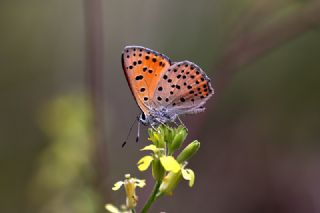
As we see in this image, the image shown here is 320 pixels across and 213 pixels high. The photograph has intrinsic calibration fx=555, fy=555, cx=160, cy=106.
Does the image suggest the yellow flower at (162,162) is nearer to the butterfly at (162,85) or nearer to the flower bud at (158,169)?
the flower bud at (158,169)

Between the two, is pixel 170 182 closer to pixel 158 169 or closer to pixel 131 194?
pixel 158 169

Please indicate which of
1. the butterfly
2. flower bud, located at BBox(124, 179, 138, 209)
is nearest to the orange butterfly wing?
the butterfly

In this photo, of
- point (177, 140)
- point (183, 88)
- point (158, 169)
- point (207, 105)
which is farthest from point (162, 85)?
point (207, 105)

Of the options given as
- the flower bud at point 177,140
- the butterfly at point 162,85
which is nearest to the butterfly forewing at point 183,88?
the butterfly at point 162,85

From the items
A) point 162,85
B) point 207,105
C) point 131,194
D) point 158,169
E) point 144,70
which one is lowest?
point 207,105
